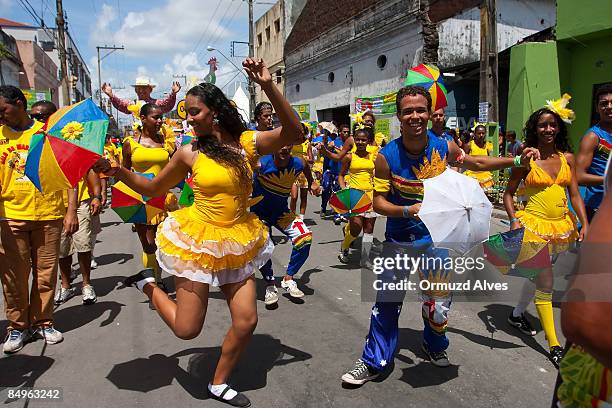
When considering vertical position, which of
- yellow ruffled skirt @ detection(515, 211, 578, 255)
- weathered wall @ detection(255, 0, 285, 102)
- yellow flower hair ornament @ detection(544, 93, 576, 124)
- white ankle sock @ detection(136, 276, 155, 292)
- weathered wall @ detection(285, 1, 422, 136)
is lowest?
white ankle sock @ detection(136, 276, 155, 292)

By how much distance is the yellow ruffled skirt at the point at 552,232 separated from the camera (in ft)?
12.7

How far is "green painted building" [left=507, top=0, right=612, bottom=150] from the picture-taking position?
35.0 ft

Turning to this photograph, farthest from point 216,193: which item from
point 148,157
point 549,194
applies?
point 549,194

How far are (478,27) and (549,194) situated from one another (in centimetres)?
1733

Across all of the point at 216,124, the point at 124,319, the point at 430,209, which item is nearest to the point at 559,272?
the point at 430,209

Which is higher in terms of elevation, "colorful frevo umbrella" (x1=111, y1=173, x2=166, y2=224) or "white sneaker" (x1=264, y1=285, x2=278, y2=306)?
"colorful frevo umbrella" (x1=111, y1=173, x2=166, y2=224)

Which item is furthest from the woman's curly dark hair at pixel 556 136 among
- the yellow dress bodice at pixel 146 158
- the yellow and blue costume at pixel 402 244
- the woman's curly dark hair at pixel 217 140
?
the yellow dress bodice at pixel 146 158

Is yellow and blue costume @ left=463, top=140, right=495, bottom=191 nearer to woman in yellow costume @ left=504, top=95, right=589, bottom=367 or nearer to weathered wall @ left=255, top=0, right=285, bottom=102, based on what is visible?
woman in yellow costume @ left=504, top=95, right=589, bottom=367

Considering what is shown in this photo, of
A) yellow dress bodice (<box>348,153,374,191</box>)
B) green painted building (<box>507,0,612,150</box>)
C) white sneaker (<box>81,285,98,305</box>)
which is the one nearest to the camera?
white sneaker (<box>81,285,98,305</box>)

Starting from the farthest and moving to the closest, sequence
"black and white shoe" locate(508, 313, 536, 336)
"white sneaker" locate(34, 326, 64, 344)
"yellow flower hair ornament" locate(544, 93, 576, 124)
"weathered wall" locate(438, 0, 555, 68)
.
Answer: "weathered wall" locate(438, 0, 555, 68) < "black and white shoe" locate(508, 313, 536, 336) < "white sneaker" locate(34, 326, 64, 344) < "yellow flower hair ornament" locate(544, 93, 576, 124)

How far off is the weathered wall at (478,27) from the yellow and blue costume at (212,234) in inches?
692

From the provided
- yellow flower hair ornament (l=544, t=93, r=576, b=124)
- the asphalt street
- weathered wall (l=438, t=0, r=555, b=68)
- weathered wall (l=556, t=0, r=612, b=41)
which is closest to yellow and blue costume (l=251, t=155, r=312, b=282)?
the asphalt street

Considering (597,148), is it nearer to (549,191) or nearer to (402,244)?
(549,191)

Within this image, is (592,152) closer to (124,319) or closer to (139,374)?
(139,374)
